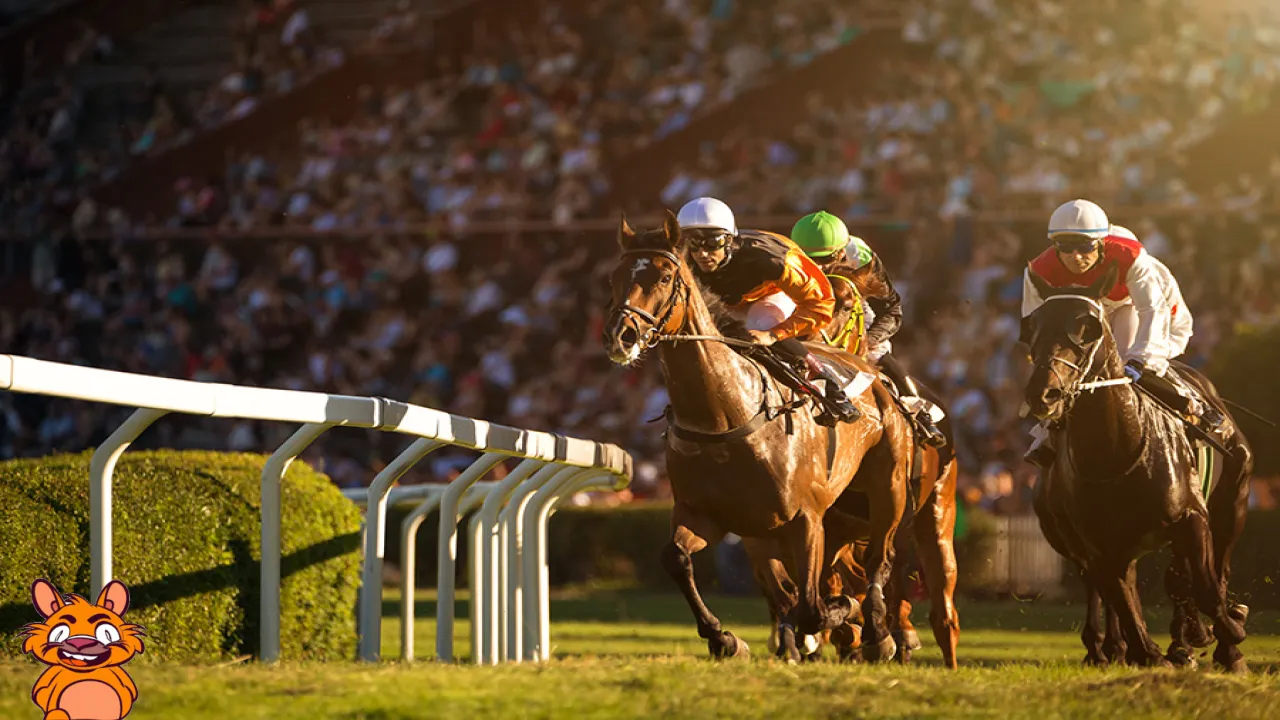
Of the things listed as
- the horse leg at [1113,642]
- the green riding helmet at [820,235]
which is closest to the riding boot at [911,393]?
the green riding helmet at [820,235]

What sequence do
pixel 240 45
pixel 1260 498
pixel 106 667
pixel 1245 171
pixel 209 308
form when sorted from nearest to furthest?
pixel 106 667 → pixel 1260 498 → pixel 1245 171 → pixel 209 308 → pixel 240 45

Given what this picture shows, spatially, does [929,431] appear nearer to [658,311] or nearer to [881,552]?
[881,552]

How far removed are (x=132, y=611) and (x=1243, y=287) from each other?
1215 centimetres

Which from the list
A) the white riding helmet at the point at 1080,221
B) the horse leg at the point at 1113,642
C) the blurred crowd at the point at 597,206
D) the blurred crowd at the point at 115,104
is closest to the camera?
the white riding helmet at the point at 1080,221

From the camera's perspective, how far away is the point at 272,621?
408 cm

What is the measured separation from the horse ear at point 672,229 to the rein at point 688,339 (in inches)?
1.7

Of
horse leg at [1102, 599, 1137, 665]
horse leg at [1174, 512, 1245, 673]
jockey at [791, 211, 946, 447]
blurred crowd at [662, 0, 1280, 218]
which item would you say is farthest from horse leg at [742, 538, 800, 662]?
blurred crowd at [662, 0, 1280, 218]

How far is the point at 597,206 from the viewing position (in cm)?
1795

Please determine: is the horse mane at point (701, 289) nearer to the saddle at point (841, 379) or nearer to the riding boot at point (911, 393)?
the saddle at point (841, 379)

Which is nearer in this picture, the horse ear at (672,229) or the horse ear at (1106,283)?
the horse ear at (672,229)

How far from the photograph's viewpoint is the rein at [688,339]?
5.70 m

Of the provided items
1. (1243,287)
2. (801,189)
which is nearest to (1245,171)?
(1243,287)

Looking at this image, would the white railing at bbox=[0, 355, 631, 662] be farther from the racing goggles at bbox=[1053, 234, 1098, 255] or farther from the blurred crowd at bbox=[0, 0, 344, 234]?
the blurred crowd at bbox=[0, 0, 344, 234]

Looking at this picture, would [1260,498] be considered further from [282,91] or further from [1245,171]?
[282,91]
